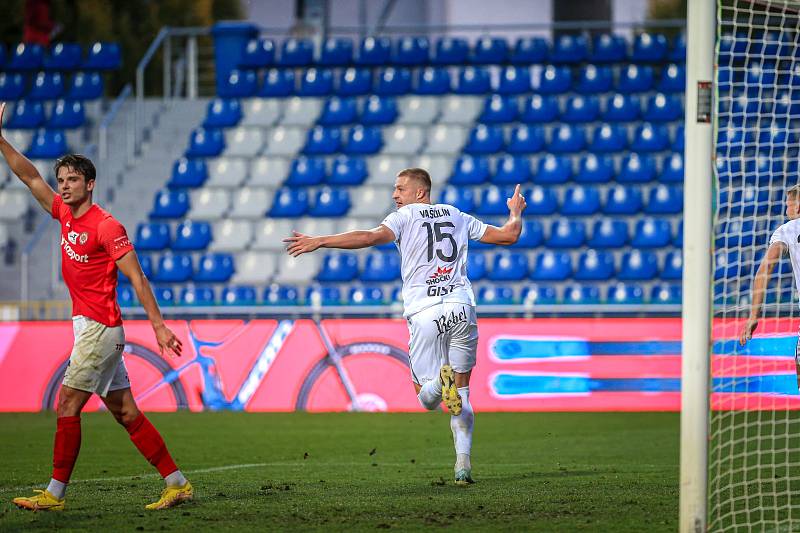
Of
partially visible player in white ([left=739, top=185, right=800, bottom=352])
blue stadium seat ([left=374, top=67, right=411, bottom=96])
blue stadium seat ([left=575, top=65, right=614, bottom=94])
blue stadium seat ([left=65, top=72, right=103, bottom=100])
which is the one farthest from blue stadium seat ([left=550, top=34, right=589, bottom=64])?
partially visible player in white ([left=739, top=185, right=800, bottom=352])

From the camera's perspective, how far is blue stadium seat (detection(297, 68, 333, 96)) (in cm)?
2277

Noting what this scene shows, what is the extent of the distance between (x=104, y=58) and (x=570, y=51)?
31.1 feet

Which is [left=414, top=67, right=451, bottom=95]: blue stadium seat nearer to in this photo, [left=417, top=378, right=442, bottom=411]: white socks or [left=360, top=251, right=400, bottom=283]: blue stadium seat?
[left=360, top=251, right=400, bottom=283]: blue stadium seat

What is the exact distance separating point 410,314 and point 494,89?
48.2ft

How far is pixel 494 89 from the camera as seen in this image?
73.3ft

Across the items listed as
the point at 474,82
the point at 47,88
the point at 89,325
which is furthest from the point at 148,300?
the point at 47,88

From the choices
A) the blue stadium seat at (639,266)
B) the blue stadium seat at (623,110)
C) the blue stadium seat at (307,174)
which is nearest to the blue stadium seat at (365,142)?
the blue stadium seat at (307,174)

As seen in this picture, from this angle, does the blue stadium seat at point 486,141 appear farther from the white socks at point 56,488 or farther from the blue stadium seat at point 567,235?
the white socks at point 56,488

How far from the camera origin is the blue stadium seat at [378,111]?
21.8 metres

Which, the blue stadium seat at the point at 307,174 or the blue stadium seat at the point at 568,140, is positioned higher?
the blue stadium seat at the point at 568,140

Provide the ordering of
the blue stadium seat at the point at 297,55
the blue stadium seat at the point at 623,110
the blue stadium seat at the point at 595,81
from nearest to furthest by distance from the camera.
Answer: the blue stadium seat at the point at 623,110
the blue stadium seat at the point at 595,81
the blue stadium seat at the point at 297,55

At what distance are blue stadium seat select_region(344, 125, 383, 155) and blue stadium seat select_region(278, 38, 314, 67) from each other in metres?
2.84

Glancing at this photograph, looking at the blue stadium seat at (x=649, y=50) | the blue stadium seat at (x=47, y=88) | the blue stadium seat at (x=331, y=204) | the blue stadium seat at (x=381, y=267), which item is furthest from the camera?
the blue stadium seat at (x=47, y=88)

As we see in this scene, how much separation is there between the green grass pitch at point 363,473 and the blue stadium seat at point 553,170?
253 inches
